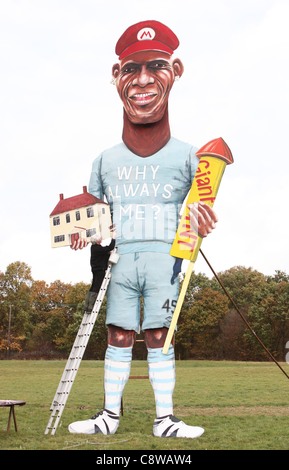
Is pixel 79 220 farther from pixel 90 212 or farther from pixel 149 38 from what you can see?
pixel 149 38

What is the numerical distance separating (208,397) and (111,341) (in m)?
7.33

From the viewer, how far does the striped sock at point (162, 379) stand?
8477 mm

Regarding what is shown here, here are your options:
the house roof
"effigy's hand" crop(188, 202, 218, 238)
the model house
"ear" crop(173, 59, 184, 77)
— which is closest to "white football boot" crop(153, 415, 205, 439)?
"effigy's hand" crop(188, 202, 218, 238)

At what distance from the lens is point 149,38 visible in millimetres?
8930

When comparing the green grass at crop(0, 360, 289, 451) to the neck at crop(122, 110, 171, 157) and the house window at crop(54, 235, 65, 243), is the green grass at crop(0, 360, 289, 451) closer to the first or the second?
the house window at crop(54, 235, 65, 243)

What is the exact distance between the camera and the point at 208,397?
15.4 m

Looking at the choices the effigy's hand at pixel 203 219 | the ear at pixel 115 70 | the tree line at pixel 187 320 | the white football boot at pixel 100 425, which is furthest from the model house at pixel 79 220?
the tree line at pixel 187 320

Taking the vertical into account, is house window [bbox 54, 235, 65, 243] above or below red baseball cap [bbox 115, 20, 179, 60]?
below

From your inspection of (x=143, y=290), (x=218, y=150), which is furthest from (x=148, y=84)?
(x=143, y=290)

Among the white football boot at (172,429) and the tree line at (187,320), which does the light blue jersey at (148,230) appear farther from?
the tree line at (187,320)

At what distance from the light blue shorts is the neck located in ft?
4.83

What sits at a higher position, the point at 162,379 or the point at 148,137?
the point at 148,137

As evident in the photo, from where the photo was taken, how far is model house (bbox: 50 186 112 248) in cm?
873

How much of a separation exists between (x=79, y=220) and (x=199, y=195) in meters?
1.68
